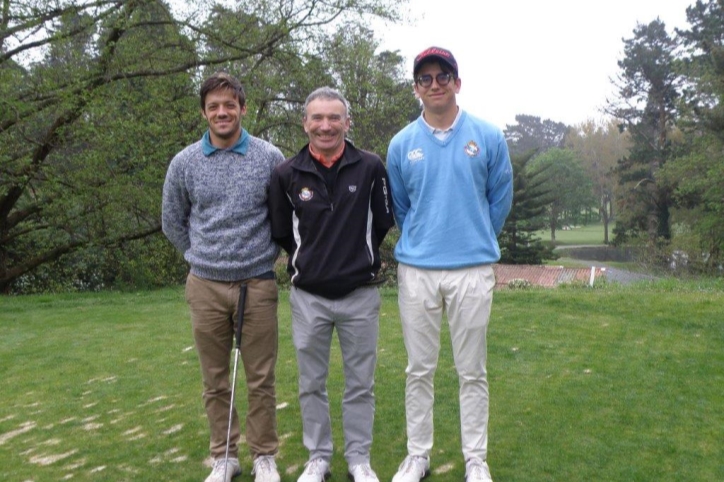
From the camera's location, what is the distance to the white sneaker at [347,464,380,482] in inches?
140

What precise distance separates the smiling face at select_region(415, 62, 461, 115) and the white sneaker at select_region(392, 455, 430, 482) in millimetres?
1702

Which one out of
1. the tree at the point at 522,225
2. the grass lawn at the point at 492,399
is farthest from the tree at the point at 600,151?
the grass lawn at the point at 492,399

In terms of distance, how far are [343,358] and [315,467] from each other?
550 millimetres

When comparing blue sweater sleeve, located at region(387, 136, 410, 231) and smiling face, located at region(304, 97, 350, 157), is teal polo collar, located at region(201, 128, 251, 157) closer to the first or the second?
smiling face, located at region(304, 97, 350, 157)

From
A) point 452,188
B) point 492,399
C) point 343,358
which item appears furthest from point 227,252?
point 492,399

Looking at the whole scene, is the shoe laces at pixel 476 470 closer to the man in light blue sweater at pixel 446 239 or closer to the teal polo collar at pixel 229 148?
the man in light blue sweater at pixel 446 239

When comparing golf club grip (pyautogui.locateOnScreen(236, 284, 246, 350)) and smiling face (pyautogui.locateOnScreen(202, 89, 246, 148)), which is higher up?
smiling face (pyautogui.locateOnScreen(202, 89, 246, 148))

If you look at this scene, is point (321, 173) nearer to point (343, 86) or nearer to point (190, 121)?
point (190, 121)

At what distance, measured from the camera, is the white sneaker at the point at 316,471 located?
356cm

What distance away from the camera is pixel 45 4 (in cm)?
1164

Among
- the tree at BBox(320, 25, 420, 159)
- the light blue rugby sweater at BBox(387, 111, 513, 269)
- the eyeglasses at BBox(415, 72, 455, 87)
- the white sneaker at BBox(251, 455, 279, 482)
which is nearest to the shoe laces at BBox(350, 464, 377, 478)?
the white sneaker at BBox(251, 455, 279, 482)

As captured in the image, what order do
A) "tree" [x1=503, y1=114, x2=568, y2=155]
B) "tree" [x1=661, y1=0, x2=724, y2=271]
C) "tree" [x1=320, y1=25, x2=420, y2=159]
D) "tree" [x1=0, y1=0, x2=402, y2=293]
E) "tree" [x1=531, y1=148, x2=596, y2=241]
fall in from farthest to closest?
"tree" [x1=503, y1=114, x2=568, y2=155] → "tree" [x1=531, y1=148, x2=596, y2=241] → "tree" [x1=661, y1=0, x2=724, y2=271] → "tree" [x1=320, y1=25, x2=420, y2=159] → "tree" [x1=0, y1=0, x2=402, y2=293]

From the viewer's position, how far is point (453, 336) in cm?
364

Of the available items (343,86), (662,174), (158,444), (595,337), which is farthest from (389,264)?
(662,174)
